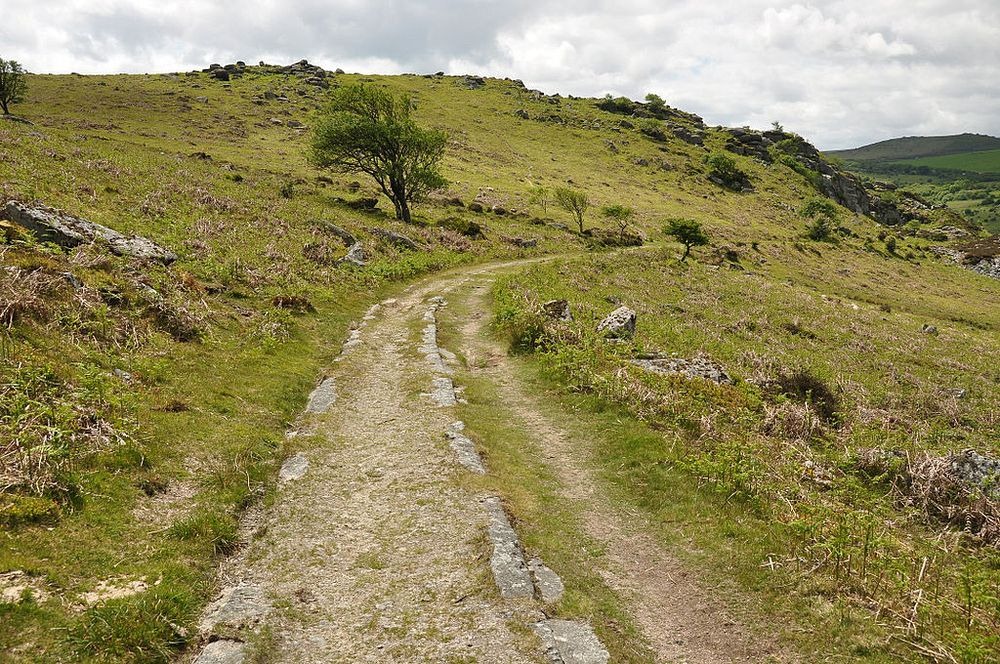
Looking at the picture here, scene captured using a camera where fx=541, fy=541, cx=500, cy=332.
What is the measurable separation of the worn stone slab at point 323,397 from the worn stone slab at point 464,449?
4106mm

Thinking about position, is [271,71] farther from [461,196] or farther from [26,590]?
[26,590]

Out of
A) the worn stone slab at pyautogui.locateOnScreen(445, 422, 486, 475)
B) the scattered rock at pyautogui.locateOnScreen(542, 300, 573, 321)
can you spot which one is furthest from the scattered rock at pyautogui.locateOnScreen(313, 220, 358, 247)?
the worn stone slab at pyautogui.locateOnScreen(445, 422, 486, 475)

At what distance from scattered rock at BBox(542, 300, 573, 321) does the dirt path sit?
37.2 feet

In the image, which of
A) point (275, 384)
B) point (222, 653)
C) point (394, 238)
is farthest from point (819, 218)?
point (222, 653)

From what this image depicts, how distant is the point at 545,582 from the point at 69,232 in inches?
858

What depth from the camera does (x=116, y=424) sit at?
36.8ft

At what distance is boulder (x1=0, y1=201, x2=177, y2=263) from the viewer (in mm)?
19234

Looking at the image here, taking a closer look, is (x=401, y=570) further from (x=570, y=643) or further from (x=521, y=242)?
(x=521, y=242)

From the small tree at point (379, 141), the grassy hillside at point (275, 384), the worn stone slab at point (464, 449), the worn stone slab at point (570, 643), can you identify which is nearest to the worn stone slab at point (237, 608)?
the grassy hillside at point (275, 384)

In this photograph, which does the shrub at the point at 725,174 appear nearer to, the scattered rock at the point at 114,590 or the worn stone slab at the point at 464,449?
the worn stone slab at the point at 464,449

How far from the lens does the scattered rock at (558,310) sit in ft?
86.8

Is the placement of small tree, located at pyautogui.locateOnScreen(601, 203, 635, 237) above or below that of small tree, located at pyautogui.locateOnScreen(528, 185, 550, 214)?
below

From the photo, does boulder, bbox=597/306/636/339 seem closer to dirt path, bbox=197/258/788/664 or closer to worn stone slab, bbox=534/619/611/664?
dirt path, bbox=197/258/788/664

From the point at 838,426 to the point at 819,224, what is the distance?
10660 centimetres
